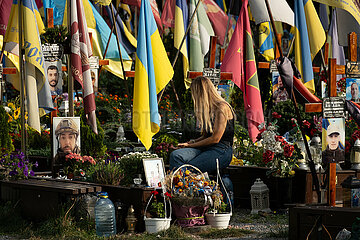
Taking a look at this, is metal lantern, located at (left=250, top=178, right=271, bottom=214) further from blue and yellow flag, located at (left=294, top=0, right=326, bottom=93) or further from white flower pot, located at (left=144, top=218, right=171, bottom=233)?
blue and yellow flag, located at (left=294, top=0, right=326, bottom=93)

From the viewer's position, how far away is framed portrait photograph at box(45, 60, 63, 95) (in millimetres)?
8367

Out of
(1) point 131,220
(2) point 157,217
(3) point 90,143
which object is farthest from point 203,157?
(3) point 90,143

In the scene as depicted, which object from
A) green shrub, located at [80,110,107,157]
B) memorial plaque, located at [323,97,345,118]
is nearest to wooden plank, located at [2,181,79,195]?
green shrub, located at [80,110,107,157]

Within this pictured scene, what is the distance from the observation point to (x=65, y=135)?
7.52m

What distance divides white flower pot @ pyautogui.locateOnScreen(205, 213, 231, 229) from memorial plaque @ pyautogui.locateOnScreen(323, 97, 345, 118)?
144 centimetres

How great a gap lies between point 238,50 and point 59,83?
8.80 ft

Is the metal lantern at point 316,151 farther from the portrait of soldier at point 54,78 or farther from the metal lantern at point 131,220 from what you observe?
the portrait of soldier at point 54,78

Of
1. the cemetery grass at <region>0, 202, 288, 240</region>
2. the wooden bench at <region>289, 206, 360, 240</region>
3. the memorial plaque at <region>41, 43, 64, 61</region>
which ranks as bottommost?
the cemetery grass at <region>0, 202, 288, 240</region>

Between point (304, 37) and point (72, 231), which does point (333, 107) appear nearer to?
point (72, 231)

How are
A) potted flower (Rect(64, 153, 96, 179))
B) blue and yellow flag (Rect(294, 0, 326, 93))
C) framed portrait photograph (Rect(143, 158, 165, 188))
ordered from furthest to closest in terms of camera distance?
blue and yellow flag (Rect(294, 0, 326, 93)), potted flower (Rect(64, 153, 96, 179)), framed portrait photograph (Rect(143, 158, 165, 188))

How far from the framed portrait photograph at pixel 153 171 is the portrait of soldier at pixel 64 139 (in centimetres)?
107

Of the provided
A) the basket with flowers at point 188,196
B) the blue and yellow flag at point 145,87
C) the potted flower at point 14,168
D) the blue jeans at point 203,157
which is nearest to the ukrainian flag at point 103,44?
the blue and yellow flag at point 145,87

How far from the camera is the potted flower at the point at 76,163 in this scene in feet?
24.5

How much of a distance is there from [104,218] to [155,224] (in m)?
0.49
